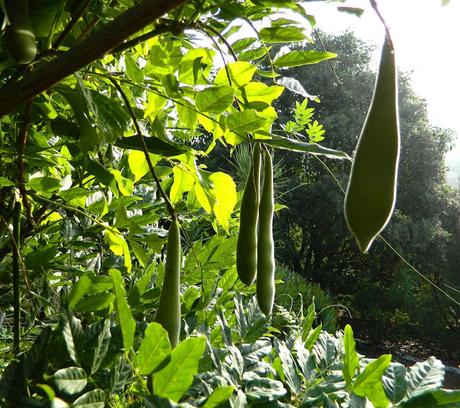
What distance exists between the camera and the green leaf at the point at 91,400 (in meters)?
0.47

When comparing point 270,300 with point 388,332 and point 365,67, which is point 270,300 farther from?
point 365,67

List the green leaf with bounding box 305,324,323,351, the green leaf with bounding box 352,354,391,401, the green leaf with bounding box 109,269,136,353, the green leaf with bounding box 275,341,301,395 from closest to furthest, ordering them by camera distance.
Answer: the green leaf with bounding box 109,269,136,353, the green leaf with bounding box 352,354,391,401, the green leaf with bounding box 275,341,301,395, the green leaf with bounding box 305,324,323,351

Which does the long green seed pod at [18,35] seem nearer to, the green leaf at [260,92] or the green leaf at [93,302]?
the green leaf at [260,92]

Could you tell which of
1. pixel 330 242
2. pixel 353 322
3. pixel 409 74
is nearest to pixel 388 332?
pixel 353 322

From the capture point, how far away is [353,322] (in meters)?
8.45

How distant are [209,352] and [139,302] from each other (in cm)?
Answer: 13

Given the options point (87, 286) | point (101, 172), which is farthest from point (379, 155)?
point (87, 286)

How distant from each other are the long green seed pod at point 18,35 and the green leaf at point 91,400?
299 millimetres

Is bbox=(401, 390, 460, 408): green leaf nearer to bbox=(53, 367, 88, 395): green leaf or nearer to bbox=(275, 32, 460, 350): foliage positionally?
bbox=(53, 367, 88, 395): green leaf

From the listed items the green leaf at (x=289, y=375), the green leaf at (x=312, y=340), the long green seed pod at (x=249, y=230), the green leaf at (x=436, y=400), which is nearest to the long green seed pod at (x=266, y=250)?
the long green seed pod at (x=249, y=230)

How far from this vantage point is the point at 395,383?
731 millimetres

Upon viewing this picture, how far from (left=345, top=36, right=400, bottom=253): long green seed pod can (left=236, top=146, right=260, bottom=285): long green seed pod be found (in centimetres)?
13

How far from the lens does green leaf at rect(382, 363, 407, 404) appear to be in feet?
2.35

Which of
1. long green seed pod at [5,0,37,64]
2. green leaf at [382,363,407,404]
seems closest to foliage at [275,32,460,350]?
green leaf at [382,363,407,404]
